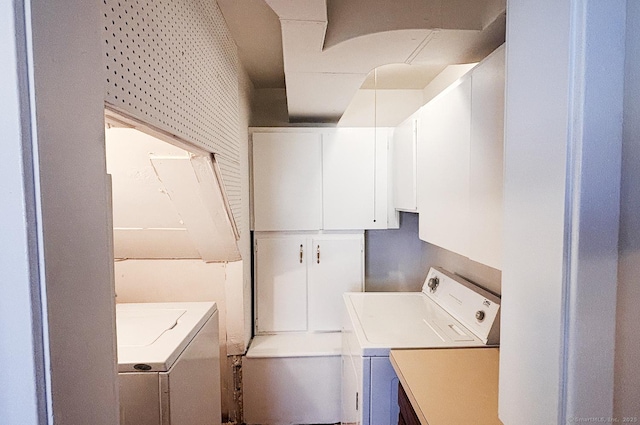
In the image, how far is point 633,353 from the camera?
0.52 m

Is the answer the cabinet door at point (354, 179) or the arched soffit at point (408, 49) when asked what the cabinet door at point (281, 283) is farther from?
the arched soffit at point (408, 49)

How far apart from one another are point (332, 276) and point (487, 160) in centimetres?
164

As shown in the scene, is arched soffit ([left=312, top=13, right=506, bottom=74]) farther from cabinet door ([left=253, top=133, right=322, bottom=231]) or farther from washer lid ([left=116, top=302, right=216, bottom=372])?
washer lid ([left=116, top=302, right=216, bottom=372])

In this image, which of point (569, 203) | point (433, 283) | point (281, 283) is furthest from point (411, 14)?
point (281, 283)

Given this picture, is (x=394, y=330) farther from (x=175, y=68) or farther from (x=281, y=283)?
(x=175, y=68)

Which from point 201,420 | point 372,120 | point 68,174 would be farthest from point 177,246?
point 372,120

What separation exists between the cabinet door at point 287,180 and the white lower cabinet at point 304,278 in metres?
0.15

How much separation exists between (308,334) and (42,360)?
230cm

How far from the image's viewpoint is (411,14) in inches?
52.1

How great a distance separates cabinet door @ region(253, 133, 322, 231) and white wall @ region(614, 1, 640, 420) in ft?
6.81

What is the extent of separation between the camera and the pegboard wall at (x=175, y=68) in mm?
672

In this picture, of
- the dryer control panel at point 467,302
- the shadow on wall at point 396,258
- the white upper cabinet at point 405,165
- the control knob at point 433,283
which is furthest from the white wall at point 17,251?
the shadow on wall at point 396,258

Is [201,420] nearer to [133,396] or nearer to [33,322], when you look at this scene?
[133,396]

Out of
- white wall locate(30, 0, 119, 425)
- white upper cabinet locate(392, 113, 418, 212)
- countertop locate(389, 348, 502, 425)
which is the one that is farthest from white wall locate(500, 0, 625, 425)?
white upper cabinet locate(392, 113, 418, 212)
